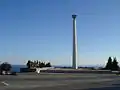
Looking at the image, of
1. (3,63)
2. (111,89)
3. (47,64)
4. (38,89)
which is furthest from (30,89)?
(47,64)

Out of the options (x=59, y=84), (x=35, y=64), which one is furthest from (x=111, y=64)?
(x=59, y=84)

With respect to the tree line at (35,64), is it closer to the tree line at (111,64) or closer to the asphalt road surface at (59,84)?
the tree line at (111,64)

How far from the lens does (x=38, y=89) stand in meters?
28.5

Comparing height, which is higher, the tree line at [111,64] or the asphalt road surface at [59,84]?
the tree line at [111,64]

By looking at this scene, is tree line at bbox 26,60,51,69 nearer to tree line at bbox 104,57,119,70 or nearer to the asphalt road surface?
tree line at bbox 104,57,119,70

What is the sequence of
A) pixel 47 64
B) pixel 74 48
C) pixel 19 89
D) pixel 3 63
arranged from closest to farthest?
pixel 19 89, pixel 3 63, pixel 74 48, pixel 47 64

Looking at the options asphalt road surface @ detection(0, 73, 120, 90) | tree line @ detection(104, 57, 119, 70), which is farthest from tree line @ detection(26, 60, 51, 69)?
asphalt road surface @ detection(0, 73, 120, 90)

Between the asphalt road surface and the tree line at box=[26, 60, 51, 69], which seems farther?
the tree line at box=[26, 60, 51, 69]

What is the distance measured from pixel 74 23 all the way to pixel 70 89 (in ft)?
329

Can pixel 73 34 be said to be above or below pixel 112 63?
above

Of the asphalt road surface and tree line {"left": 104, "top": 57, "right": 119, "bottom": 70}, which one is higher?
tree line {"left": 104, "top": 57, "right": 119, "bottom": 70}

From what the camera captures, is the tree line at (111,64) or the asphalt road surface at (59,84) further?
the tree line at (111,64)

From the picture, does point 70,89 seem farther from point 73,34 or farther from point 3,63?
point 73,34

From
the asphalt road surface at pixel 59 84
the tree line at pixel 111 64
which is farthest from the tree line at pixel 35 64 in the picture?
the asphalt road surface at pixel 59 84
